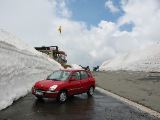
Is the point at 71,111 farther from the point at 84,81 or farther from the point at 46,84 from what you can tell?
the point at 84,81

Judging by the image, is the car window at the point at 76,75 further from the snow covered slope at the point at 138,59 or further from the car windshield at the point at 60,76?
the snow covered slope at the point at 138,59

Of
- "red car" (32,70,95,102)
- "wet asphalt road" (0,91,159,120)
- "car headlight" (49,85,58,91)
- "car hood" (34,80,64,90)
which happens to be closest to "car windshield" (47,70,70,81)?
"red car" (32,70,95,102)

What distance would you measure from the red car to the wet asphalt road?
1.59ft

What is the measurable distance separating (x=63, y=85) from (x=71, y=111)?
3295mm

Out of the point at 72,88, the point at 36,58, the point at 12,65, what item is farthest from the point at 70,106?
the point at 36,58

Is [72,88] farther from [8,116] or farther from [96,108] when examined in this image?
[8,116]

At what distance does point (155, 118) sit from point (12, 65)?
9121 millimetres

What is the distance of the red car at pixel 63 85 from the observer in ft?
52.7

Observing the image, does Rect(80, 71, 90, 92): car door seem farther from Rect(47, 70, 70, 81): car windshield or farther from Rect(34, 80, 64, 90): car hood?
Rect(34, 80, 64, 90): car hood

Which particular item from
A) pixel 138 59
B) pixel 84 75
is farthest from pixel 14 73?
pixel 138 59

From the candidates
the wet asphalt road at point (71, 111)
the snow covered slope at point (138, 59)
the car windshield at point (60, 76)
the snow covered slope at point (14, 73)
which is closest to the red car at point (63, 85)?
the car windshield at point (60, 76)

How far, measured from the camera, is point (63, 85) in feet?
54.2

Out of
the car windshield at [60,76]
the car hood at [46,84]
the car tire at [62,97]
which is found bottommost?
the car tire at [62,97]

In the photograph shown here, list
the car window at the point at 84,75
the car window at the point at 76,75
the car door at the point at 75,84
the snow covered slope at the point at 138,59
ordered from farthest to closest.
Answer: the snow covered slope at the point at 138,59 < the car window at the point at 84,75 < the car window at the point at 76,75 < the car door at the point at 75,84
